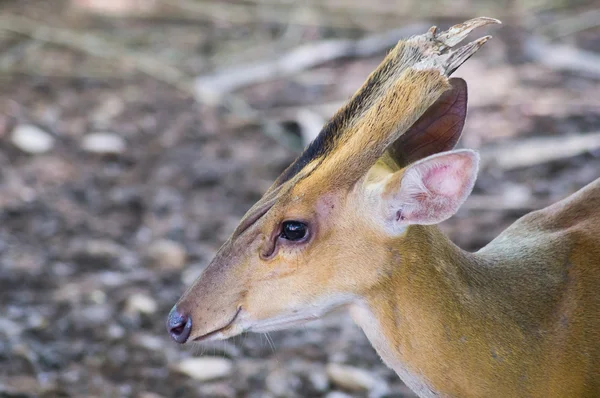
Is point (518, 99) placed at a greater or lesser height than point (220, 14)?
greater

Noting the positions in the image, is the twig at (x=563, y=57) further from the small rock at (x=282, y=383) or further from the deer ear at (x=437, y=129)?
the deer ear at (x=437, y=129)

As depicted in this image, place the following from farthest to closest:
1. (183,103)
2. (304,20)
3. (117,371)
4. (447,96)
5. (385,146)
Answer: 1. (304,20)
2. (183,103)
3. (117,371)
4. (447,96)
5. (385,146)

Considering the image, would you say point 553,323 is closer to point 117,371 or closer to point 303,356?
point 303,356

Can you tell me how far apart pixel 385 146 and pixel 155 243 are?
2512 mm

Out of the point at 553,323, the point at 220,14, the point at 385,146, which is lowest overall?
the point at 220,14

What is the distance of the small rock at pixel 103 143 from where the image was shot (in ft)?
18.0

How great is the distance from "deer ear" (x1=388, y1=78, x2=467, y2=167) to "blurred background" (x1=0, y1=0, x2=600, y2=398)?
0.93m

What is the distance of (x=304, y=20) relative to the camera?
24.7 feet

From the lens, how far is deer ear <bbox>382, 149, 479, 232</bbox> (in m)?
2.19

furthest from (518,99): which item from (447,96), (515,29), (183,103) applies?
(447,96)

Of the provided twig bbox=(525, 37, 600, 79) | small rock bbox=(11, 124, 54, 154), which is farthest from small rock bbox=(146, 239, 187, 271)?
twig bbox=(525, 37, 600, 79)

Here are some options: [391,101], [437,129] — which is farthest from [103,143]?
[391,101]

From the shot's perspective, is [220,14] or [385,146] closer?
[385,146]

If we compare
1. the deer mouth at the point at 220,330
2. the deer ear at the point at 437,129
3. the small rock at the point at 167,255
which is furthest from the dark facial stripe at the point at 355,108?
the small rock at the point at 167,255
